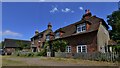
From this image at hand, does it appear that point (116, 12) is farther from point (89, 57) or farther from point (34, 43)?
point (34, 43)

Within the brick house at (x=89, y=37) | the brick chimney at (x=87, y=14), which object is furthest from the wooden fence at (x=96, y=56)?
the brick chimney at (x=87, y=14)

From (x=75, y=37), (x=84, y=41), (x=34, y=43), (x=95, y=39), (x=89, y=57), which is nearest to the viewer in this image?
(x=89, y=57)

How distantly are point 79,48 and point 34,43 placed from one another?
27.3 m

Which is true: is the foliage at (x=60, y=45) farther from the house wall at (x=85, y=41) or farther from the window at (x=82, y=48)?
the window at (x=82, y=48)

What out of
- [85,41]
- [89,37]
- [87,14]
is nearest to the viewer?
[89,37]

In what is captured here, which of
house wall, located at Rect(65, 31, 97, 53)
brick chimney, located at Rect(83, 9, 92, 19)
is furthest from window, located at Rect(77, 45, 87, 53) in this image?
brick chimney, located at Rect(83, 9, 92, 19)

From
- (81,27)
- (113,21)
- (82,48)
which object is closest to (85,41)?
(82,48)

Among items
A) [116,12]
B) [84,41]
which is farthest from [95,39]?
[116,12]

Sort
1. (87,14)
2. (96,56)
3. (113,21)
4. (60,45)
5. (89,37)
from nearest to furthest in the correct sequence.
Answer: (96,56), (89,37), (60,45), (87,14), (113,21)

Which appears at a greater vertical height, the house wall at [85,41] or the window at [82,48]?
the house wall at [85,41]

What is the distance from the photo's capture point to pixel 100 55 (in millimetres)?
22469

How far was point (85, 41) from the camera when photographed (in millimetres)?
28062

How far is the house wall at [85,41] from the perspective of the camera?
26691mm

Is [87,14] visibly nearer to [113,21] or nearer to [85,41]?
[85,41]
